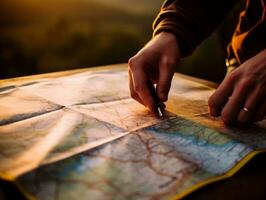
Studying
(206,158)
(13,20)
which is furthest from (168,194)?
(13,20)

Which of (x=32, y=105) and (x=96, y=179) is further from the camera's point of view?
(x=32, y=105)

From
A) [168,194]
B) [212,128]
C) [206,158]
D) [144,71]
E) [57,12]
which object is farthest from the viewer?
[57,12]

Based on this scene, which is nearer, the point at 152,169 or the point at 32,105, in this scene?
the point at 152,169

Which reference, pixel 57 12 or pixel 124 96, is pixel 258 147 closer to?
pixel 124 96

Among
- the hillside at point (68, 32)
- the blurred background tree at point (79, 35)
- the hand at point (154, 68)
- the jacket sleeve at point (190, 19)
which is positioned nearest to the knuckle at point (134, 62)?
the hand at point (154, 68)

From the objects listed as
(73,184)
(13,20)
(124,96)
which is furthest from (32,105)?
(13,20)

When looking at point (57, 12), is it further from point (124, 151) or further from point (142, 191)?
point (142, 191)

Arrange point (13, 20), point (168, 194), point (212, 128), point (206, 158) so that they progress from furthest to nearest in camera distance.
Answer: point (13, 20) → point (212, 128) → point (206, 158) → point (168, 194)
